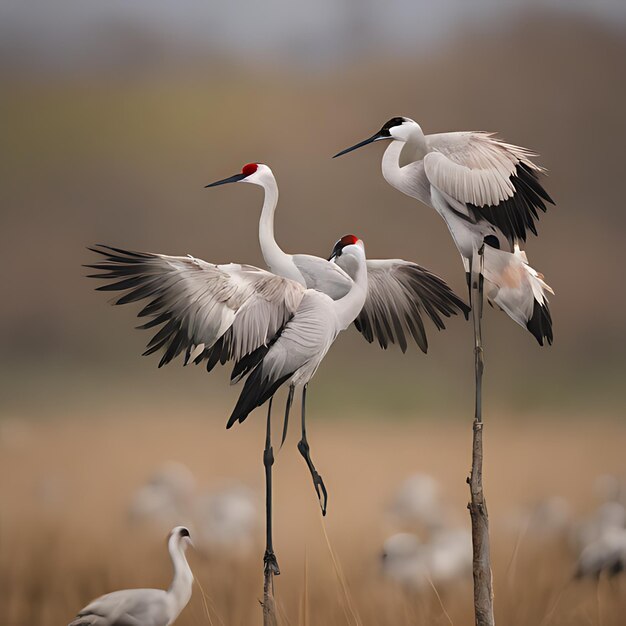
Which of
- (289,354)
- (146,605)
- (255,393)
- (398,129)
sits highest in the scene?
(398,129)

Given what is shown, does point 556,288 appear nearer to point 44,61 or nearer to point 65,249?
point 65,249

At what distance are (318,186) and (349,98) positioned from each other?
0.97 ft

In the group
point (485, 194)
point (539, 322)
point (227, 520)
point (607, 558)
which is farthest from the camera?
point (607, 558)

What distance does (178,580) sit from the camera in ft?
8.02

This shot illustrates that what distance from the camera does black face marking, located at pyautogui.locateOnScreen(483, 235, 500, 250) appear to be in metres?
2.34

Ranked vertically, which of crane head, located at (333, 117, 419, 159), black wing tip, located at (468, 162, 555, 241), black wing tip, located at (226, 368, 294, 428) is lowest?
black wing tip, located at (226, 368, 294, 428)

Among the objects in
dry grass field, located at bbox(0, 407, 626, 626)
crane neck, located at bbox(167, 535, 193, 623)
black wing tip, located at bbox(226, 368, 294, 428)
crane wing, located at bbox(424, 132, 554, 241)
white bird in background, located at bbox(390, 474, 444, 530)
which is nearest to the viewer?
black wing tip, located at bbox(226, 368, 294, 428)

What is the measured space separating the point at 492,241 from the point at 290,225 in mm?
752

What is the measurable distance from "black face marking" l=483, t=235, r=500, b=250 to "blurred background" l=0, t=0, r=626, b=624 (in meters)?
0.51

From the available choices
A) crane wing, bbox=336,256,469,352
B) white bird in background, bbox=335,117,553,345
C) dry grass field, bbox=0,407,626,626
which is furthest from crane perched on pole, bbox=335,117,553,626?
dry grass field, bbox=0,407,626,626

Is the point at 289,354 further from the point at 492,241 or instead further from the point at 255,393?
the point at 492,241

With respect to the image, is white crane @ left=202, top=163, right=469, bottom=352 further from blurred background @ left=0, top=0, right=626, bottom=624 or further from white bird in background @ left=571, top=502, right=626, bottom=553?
white bird in background @ left=571, top=502, right=626, bottom=553

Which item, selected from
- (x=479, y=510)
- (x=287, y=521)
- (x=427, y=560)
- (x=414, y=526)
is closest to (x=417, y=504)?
(x=414, y=526)

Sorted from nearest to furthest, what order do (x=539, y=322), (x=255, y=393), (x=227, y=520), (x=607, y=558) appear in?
(x=255, y=393), (x=539, y=322), (x=227, y=520), (x=607, y=558)
